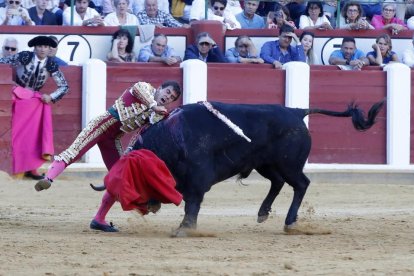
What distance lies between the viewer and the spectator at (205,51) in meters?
13.4

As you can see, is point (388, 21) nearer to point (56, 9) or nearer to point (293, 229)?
point (56, 9)

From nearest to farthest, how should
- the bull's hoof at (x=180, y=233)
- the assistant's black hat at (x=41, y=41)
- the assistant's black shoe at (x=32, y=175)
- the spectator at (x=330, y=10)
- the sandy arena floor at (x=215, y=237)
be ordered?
the sandy arena floor at (x=215, y=237), the bull's hoof at (x=180, y=233), the assistant's black hat at (x=41, y=41), the assistant's black shoe at (x=32, y=175), the spectator at (x=330, y=10)

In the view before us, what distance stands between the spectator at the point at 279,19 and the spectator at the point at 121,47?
160cm

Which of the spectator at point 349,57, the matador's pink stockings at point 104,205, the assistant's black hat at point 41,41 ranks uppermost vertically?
the assistant's black hat at point 41,41

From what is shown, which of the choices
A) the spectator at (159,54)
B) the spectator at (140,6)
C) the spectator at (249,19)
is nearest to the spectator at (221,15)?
the spectator at (249,19)

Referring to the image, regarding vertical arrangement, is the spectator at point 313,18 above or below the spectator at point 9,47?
above

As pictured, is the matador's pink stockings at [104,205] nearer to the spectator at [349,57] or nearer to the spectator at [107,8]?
the spectator at [107,8]

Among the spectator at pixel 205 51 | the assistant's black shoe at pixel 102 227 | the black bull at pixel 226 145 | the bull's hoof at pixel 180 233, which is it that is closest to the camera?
the bull's hoof at pixel 180 233

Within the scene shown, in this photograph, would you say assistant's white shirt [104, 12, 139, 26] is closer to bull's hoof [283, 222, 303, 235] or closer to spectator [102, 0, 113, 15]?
spectator [102, 0, 113, 15]

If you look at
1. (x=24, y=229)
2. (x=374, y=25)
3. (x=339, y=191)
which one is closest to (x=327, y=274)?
(x=24, y=229)

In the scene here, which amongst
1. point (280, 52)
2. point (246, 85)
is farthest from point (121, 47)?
point (280, 52)

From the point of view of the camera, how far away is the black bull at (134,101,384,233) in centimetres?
859

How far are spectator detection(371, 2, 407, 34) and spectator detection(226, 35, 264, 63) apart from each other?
5.04 feet

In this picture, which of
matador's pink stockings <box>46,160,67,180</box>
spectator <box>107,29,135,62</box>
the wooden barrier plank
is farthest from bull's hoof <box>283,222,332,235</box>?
the wooden barrier plank
